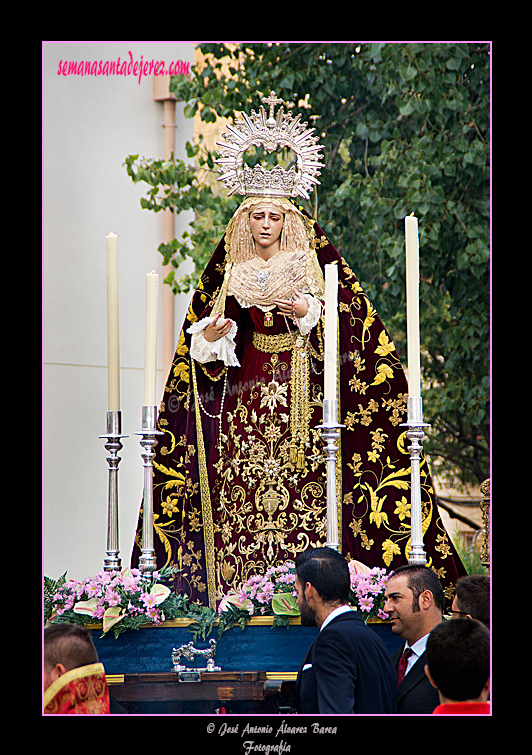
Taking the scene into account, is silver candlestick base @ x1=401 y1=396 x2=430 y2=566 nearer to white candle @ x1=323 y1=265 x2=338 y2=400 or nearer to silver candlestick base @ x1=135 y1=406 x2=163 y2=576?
white candle @ x1=323 y1=265 x2=338 y2=400

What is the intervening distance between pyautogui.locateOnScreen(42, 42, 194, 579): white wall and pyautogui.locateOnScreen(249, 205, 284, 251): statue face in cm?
189

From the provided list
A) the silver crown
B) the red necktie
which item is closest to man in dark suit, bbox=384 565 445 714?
the red necktie

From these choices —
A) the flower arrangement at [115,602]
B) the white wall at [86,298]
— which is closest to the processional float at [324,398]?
the flower arrangement at [115,602]

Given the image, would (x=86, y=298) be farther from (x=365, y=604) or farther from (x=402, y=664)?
(x=402, y=664)

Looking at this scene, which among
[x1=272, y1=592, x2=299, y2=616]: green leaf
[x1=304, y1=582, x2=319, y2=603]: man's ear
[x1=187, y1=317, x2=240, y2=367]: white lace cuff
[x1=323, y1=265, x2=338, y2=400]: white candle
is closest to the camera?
[x1=304, y1=582, x2=319, y2=603]: man's ear

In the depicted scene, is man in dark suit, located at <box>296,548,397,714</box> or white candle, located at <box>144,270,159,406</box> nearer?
man in dark suit, located at <box>296,548,397,714</box>

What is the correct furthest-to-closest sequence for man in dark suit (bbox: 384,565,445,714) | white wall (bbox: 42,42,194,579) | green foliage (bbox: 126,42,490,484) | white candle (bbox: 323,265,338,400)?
white wall (bbox: 42,42,194,579)
green foliage (bbox: 126,42,490,484)
white candle (bbox: 323,265,338,400)
man in dark suit (bbox: 384,565,445,714)

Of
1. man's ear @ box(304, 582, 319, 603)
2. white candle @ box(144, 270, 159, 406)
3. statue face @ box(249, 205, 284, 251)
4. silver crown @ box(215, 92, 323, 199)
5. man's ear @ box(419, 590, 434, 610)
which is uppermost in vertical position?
silver crown @ box(215, 92, 323, 199)

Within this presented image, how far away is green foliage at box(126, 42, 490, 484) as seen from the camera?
18.1 feet

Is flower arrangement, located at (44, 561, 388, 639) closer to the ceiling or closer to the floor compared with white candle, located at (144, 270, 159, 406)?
closer to the floor

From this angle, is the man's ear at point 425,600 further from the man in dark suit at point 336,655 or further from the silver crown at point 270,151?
the silver crown at point 270,151

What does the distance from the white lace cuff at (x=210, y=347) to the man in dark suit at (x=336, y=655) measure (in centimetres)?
138

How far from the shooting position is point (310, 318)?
377 cm

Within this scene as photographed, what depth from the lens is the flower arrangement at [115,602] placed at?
3020 millimetres
